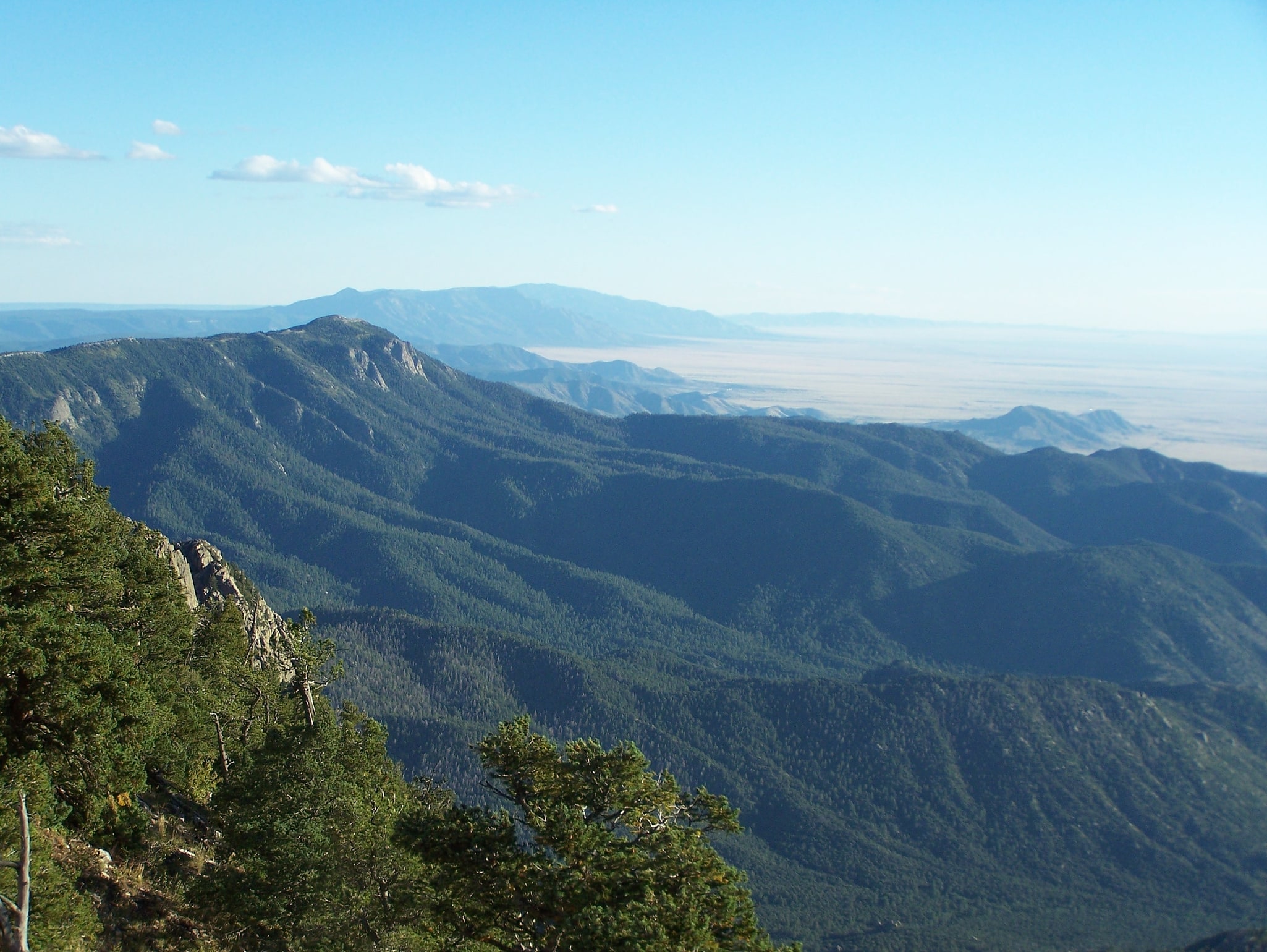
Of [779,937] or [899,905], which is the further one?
[899,905]

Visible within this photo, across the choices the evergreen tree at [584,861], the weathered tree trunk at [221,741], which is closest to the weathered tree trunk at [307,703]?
the evergreen tree at [584,861]

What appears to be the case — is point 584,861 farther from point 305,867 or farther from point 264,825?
point 264,825

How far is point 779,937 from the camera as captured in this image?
15425 centimetres

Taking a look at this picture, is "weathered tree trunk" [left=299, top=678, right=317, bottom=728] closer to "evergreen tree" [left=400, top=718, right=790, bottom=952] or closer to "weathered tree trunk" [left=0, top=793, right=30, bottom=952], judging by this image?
"evergreen tree" [left=400, top=718, right=790, bottom=952]

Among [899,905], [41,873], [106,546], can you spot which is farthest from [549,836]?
[899,905]

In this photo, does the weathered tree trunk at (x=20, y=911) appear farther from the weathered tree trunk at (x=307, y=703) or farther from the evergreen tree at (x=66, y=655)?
the weathered tree trunk at (x=307, y=703)

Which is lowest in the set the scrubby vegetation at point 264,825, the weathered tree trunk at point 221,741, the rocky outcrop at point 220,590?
the rocky outcrop at point 220,590

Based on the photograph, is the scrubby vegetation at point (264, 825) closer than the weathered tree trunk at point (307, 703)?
Yes

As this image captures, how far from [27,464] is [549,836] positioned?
21179 mm

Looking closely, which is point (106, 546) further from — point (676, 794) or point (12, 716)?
point (676, 794)

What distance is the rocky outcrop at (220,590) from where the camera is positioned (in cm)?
8769

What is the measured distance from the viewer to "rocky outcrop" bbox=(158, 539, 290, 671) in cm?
8769

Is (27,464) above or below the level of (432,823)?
above

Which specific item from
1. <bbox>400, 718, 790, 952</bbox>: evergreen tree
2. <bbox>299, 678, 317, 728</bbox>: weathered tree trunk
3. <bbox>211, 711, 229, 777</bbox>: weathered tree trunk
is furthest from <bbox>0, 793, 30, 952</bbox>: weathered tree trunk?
<bbox>211, 711, 229, 777</bbox>: weathered tree trunk
